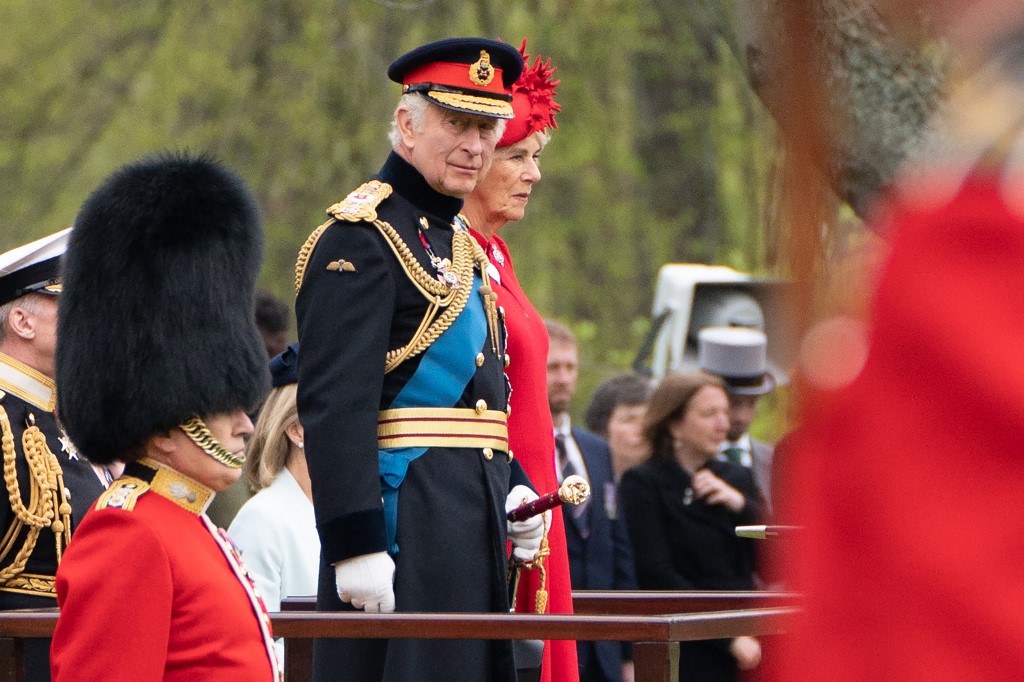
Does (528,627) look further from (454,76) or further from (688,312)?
(688,312)

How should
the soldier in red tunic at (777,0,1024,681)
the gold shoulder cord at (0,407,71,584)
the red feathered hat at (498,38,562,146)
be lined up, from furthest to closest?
1. the red feathered hat at (498,38,562,146)
2. the gold shoulder cord at (0,407,71,584)
3. the soldier in red tunic at (777,0,1024,681)

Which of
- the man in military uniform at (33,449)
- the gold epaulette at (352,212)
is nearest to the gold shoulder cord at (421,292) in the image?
the gold epaulette at (352,212)

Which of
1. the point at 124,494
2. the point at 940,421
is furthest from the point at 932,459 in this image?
the point at 124,494

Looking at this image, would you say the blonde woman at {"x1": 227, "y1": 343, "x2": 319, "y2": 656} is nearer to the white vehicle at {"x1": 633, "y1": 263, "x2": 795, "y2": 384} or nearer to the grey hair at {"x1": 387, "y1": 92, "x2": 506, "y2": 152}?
the grey hair at {"x1": 387, "y1": 92, "x2": 506, "y2": 152}

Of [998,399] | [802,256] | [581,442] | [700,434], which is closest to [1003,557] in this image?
[998,399]

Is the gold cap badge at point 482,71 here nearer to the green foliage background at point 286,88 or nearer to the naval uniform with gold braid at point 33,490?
the naval uniform with gold braid at point 33,490

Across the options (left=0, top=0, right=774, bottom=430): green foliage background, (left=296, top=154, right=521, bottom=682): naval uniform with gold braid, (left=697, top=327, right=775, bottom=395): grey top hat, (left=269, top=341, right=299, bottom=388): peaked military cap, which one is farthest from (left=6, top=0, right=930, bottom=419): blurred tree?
(left=296, top=154, right=521, bottom=682): naval uniform with gold braid

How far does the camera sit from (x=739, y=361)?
7477 mm

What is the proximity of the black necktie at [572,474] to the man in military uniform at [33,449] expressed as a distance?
7.15 feet

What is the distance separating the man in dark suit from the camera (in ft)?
19.4

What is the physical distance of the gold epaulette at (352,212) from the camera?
3716 mm

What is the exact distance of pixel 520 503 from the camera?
12.6 ft

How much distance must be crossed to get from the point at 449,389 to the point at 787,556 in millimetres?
2746

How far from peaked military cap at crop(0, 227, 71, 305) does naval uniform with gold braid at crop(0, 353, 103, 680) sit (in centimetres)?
18
